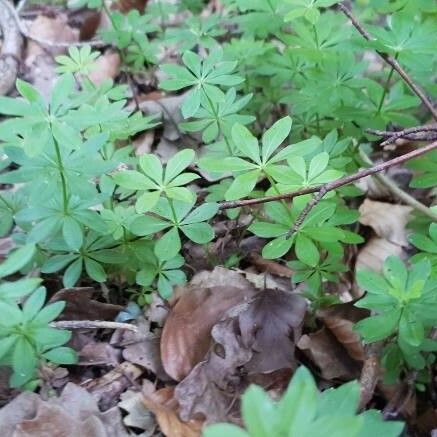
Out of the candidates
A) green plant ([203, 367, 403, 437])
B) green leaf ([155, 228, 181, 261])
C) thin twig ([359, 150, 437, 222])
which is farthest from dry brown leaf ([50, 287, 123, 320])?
thin twig ([359, 150, 437, 222])

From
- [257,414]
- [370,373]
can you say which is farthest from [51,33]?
[257,414]

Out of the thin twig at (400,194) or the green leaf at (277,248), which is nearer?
the green leaf at (277,248)

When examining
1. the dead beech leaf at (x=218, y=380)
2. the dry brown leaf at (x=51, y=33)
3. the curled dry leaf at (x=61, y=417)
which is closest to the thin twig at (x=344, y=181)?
the dead beech leaf at (x=218, y=380)

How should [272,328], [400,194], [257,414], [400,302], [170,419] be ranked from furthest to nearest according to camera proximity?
1. [400,194]
2. [272,328]
3. [170,419]
4. [400,302]
5. [257,414]

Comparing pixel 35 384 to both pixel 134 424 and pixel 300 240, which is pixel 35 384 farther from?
pixel 300 240

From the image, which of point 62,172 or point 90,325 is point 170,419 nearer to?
point 90,325

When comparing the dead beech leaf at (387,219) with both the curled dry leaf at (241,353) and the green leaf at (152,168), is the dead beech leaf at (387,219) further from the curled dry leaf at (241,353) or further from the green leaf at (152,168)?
the green leaf at (152,168)
